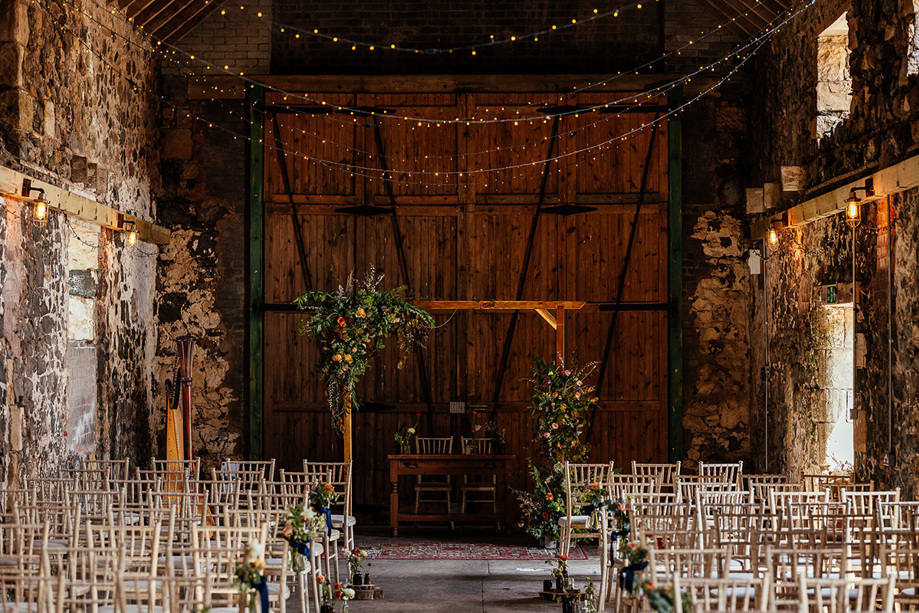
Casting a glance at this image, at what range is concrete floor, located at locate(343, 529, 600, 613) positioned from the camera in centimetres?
674

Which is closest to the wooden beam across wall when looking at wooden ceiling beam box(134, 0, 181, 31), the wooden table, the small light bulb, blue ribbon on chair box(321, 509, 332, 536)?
wooden ceiling beam box(134, 0, 181, 31)

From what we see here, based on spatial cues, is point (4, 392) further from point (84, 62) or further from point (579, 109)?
point (579, 109)

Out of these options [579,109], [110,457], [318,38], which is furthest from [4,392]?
[579,109]

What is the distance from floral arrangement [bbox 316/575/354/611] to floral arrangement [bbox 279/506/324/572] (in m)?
0.86

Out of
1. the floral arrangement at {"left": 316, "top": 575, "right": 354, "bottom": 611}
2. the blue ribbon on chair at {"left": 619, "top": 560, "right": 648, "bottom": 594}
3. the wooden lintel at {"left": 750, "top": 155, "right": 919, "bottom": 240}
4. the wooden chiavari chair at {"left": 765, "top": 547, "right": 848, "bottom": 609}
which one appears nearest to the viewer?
the wooden chiavari chair at {"left": 765, "top": 547, "right": 848, "bottom": 609}

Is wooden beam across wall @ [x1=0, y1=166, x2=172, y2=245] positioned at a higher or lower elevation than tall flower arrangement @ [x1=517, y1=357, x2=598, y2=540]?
higher

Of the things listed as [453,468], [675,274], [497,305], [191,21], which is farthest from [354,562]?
[191,21]

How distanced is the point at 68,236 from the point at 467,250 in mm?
4208

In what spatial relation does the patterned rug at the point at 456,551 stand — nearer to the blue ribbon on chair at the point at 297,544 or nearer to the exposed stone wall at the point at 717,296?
the exposed stone wall at the point at 717,296

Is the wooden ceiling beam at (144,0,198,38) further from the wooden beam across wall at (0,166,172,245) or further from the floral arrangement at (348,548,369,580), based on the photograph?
the floral arrangement at (348,548,369,580)

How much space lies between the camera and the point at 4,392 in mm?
7195

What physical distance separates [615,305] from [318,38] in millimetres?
4541

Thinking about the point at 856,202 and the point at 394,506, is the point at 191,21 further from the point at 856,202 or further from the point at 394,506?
the point at 856,202

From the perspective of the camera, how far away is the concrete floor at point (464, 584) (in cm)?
674
